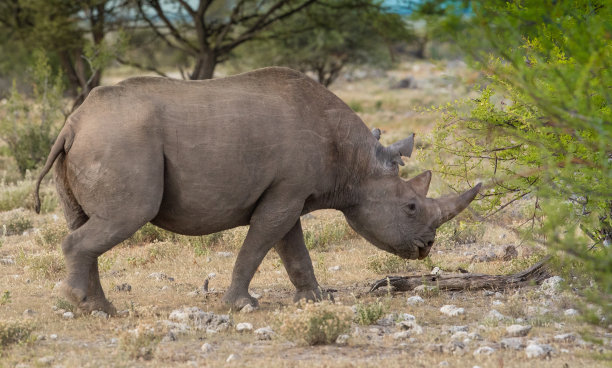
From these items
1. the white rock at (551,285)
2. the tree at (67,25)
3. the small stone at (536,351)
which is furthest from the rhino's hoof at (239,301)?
the tree at (67,25)

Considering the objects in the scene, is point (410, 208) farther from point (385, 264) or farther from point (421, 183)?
point (385, 264)

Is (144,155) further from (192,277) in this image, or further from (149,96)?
(192,277)

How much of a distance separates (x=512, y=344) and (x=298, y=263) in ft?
8.27

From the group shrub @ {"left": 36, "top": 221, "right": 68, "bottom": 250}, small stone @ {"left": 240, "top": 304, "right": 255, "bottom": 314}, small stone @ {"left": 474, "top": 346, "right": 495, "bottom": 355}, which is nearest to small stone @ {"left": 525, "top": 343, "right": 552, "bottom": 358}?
small stone @ {"left": 474, "top": 346, "right": 495, "bottom": 355}

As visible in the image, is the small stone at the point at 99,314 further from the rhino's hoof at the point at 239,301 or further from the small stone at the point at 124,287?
the small stone at the point at 124,287

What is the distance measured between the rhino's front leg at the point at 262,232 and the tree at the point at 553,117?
1.90m

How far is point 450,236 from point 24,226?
622 cm

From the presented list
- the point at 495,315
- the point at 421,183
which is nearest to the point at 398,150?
the point at 421,183

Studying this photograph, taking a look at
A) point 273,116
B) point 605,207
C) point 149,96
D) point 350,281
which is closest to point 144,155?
point 149,96

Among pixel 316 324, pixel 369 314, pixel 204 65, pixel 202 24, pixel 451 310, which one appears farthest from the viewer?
pixel 204 65

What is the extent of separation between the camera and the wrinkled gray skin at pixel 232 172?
6738mm

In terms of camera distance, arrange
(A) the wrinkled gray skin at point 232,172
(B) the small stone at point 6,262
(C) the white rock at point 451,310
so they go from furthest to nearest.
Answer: (B) the small stone at point 6,262 → (C) the white rock at point 451,310 → (A) the wrinkled gray skin at point 232,172

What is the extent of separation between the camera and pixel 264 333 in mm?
6480

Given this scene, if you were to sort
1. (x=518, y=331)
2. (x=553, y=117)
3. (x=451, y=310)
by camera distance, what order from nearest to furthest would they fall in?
1. (x=553, y=117)
2. (x=518, y=331)
3. (x=451, y=310)
